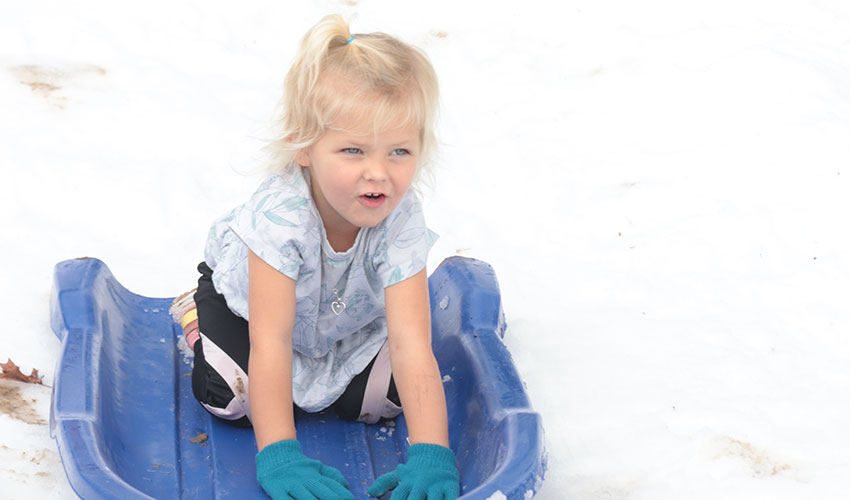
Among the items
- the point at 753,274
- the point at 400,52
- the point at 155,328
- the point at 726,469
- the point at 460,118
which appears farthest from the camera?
the point at 460,118

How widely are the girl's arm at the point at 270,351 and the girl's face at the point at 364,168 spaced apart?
16 cm

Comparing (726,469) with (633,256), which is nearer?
(726,469)

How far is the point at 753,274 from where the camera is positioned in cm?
266

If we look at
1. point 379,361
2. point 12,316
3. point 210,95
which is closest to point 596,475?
point 379,361

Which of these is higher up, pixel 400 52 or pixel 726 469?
pixel 400 52

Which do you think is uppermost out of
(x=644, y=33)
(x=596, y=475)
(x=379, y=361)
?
(x=644, y=33)

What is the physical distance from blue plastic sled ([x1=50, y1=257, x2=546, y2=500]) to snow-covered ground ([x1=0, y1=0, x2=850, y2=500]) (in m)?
0.16

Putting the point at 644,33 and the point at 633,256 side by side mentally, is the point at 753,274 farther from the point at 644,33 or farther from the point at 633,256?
the point at 644,33

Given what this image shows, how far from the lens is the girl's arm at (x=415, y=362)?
71.4 inches

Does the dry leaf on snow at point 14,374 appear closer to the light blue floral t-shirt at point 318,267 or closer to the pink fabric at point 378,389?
the light blue floral t-shirt at point 318,267

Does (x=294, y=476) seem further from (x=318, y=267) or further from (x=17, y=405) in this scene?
(x=17, y=405)

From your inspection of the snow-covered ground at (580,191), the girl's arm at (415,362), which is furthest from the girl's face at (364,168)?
the snow-covered ground at (580,191)

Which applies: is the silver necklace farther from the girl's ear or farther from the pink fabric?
the girl's ear

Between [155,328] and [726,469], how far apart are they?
1195 millimetres
